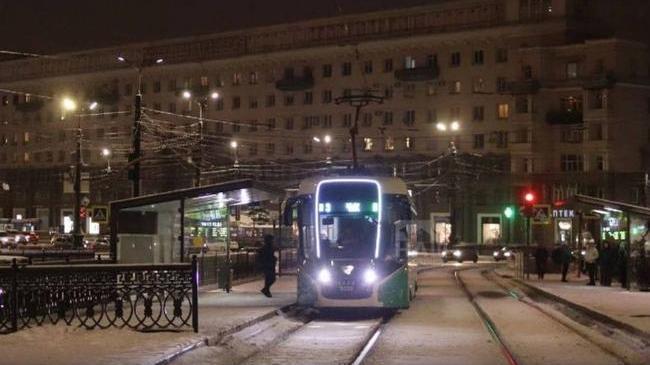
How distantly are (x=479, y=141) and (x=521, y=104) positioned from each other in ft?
16.3

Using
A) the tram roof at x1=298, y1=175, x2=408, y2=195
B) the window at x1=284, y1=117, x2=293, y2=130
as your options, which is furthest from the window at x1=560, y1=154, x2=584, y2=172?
the tram roof at x1=298, y1=175, x2=408, y2=195

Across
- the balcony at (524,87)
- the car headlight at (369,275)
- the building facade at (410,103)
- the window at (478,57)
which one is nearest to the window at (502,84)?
the building facade at (410,103)

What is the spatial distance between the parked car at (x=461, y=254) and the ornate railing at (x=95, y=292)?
56045 mm

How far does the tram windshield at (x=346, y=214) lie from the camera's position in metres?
24.6

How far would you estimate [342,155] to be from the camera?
87.8 m

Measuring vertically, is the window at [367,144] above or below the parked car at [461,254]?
above

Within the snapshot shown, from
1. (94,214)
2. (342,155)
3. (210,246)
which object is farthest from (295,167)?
(94,214)

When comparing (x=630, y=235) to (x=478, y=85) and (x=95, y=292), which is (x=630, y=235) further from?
(x=478, y=85)

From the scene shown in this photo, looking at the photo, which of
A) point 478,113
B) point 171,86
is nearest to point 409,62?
point 478,113

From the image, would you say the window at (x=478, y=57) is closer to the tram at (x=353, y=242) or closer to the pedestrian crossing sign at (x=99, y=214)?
the pedestrian crossing sign at (x=99, y=214)

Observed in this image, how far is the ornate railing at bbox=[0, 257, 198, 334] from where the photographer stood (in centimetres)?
1769

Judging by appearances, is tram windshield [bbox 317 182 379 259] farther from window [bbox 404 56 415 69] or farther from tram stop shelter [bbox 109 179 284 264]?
window [bbox 404 56 415 69]

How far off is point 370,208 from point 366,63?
66005 millimetres

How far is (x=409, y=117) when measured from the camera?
286 ft
